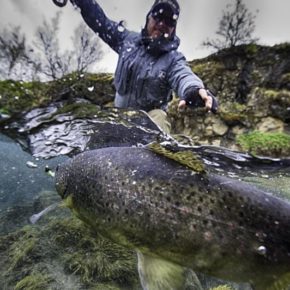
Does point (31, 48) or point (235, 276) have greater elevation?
point (31, 48)

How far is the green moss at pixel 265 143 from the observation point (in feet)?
28.7

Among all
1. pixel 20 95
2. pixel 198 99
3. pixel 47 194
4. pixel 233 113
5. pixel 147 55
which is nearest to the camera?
pixel 198 99

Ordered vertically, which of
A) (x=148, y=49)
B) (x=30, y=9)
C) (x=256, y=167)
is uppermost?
(x=30, y=9)

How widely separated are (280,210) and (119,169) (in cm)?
89

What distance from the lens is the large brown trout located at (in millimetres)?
1843

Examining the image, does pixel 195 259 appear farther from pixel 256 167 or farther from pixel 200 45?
pixel 200 45

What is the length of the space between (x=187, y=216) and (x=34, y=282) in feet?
10.1

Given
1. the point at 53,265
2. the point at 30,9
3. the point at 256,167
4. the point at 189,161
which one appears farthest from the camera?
the point at 30,9

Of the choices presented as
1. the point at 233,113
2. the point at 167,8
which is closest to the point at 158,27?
the point at 167,8

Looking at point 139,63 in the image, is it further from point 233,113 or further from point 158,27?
point 233,113

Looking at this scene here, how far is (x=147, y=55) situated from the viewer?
561 cm

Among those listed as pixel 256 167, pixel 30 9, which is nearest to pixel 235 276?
pixel 256 167

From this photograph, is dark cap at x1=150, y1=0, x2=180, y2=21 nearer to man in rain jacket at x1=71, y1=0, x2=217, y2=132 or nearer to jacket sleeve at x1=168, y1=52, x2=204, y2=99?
man in rain jacket at x1=71, y1=0, x2=217, y2=132

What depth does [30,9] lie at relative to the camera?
9.01 meters
